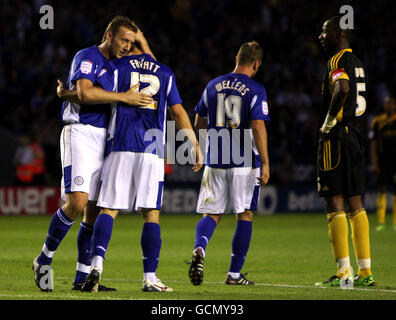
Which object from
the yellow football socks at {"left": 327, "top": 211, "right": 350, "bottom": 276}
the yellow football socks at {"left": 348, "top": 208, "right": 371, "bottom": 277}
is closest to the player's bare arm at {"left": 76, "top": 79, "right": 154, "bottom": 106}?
the yellow football socks at {"left": 327, "top": 211, "right": 350, "bottom": 276}

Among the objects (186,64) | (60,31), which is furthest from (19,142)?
(186,64)

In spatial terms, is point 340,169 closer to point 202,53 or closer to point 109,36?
point 109,36

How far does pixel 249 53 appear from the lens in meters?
→ 7.43

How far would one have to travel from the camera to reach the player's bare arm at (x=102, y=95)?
617cm

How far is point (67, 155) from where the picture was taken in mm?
6367

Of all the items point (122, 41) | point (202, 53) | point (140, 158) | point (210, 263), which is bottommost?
point (210, 263)

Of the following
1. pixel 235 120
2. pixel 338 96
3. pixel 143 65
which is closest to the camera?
pixel 143 65

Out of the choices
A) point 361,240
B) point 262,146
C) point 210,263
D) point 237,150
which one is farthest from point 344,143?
point 210,263

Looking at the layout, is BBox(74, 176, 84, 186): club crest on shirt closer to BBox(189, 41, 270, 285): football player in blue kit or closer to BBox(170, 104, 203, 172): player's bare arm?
BBox(170, 104, 203, 172): player's bare arm

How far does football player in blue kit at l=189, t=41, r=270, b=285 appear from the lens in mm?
7324

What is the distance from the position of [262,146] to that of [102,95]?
68.2 inches

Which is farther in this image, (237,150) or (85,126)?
(237,150)

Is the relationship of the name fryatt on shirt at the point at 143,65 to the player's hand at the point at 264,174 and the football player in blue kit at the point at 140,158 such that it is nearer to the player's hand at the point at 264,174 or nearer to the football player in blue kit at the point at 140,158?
the football player in blue kit at the point at 140,158

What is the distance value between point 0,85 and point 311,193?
755 cm
